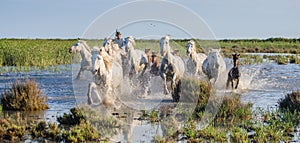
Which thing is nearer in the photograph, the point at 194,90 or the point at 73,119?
the point at 73,119

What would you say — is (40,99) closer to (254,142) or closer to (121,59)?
(121,59)

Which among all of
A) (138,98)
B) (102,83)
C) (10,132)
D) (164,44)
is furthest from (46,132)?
(164,44)

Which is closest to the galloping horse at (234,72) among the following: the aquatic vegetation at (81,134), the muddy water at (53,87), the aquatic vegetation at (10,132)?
the muddy water at (53,87)

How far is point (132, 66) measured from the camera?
13.9 metres

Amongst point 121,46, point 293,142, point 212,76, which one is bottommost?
point 293,142

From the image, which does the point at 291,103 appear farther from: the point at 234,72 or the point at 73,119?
the point at 73,119

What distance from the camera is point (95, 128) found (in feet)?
28.0

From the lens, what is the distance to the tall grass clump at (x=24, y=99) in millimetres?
10797

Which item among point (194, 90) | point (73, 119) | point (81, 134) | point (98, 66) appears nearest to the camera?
point (81, 134)

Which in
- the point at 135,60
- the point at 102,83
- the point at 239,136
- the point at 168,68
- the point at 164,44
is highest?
the point at 164,44

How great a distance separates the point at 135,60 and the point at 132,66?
0.66 feet

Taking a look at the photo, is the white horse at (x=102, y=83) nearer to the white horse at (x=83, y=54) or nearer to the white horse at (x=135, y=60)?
the white horse at (x=135, y=60)

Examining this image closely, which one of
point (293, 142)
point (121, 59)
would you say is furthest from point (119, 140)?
point (121, 59)

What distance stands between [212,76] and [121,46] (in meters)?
2.99
